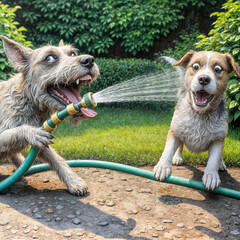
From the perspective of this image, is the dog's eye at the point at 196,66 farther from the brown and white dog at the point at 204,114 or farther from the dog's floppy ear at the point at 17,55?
the dog's floppy ear at the point at 17,55

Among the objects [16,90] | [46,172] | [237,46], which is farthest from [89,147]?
[237,46]

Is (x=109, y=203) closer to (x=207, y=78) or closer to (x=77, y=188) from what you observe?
(x=77, y=188)

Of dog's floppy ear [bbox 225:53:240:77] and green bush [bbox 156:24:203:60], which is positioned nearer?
dog's floppy ear [bbox 225:53:240:77]

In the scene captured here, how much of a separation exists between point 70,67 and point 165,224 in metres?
1.83

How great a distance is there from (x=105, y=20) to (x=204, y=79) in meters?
7.94

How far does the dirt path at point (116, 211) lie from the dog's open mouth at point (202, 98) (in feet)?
3.50

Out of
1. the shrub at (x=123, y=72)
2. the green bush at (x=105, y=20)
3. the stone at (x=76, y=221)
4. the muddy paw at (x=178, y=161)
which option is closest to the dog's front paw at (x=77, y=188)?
the stone at (x=76, y=221)

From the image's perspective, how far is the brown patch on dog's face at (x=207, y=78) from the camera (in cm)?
339

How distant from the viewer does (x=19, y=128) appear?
3178 millimetres

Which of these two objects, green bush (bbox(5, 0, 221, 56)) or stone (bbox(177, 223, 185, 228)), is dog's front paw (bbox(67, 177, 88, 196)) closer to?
stone (bbox(177, 223, 185, 228))

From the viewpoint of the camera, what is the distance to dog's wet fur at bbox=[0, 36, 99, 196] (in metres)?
3.18

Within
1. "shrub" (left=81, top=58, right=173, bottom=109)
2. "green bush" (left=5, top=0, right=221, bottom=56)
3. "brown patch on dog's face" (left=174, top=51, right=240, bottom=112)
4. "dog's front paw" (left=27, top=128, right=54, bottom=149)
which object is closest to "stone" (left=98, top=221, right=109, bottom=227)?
"dog's front paw" (left=27, top=128, right=54, bottom=149)

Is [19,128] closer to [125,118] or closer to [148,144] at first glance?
[148,144]

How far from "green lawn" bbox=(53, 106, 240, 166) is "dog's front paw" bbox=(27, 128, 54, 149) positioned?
1728 mm
